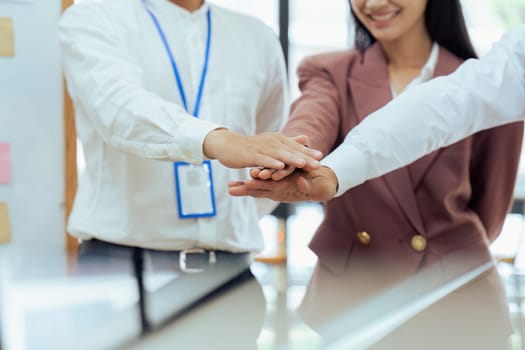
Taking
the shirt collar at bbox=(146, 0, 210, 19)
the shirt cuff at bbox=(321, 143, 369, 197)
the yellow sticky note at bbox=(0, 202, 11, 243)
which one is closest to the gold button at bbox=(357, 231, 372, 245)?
the shirt cuff at bbox=(321, 143, 369, 197)

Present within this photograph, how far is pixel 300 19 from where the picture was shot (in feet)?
7.07

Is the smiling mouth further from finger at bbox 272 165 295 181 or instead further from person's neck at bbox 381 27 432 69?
finger at bbox 272 165 295 181

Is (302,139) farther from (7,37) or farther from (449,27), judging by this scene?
(7,37)

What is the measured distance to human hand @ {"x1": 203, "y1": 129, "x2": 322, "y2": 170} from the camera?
2.79ft

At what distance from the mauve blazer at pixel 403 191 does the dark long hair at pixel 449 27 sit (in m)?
0.02

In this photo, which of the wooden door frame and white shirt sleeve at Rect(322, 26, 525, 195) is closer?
white shirt sleeve at Rect(322, 26, 525, 195)

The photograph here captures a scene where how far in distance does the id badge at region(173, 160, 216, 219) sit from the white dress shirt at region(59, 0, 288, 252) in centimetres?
2

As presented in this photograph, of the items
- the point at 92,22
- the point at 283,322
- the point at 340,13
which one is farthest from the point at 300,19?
the point at 283,322

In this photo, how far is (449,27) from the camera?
3.40 ft

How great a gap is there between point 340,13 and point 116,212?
1.36 m

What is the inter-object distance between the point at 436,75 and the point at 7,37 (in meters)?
0.63

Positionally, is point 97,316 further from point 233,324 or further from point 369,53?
point 369,53

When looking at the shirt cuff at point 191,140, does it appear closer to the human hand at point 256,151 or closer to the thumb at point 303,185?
the human hand at point 256,151

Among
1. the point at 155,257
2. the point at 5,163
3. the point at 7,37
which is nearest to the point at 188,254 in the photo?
the point at 155,257
